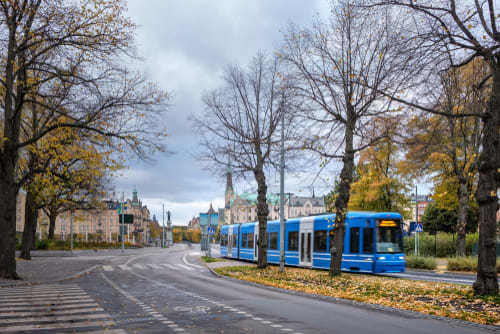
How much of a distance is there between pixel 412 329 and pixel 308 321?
198 centimetres

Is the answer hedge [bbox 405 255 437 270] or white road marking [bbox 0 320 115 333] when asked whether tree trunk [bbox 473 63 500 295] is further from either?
hedge [bbox 405 255 437 270]

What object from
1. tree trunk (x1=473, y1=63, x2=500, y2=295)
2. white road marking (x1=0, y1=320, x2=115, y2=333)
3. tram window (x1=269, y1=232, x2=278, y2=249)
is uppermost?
tree trunk (x1=473, y1=63, x2=500, y2=295)

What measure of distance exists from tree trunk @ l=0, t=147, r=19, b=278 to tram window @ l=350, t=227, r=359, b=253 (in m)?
15.4

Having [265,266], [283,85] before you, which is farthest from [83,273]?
[283,85]

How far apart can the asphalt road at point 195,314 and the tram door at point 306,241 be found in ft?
41.5

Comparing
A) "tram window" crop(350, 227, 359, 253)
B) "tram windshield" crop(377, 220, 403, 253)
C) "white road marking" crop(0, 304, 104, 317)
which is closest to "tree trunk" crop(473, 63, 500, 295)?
"white road marking" crop(0, 304, 104, 317)

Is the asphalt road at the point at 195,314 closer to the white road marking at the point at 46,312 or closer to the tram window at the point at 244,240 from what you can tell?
the white road marking at the point at 46,312

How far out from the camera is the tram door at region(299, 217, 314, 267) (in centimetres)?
2825

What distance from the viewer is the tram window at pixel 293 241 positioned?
29.7 m

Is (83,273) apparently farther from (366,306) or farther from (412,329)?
(412,329)

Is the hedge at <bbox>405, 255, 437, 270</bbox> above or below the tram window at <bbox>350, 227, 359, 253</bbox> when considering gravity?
below

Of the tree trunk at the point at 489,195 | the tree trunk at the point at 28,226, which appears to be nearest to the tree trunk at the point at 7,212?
the tree trunk at the point at 28,226

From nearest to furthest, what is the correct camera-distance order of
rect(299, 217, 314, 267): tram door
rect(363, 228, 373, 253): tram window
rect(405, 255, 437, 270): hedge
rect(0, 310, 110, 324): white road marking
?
rect(0, 310, 110, 324): white road marking → rect(363, 228, 373, 253): tram window → rect(299, 217, 314, 267): tram door → rect(405, 255, 437, 270): hedge

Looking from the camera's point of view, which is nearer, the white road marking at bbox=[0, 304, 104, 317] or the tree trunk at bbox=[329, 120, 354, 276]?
the white road marking at bbox=[0, 304, 104, 317]
